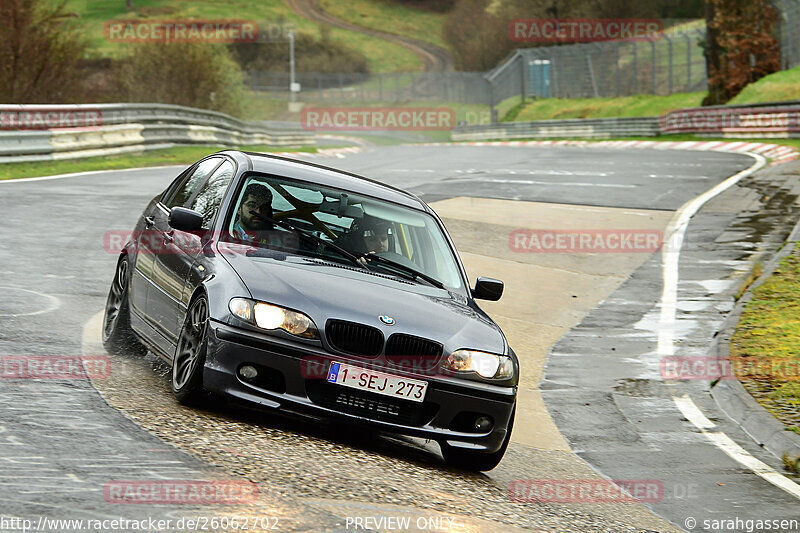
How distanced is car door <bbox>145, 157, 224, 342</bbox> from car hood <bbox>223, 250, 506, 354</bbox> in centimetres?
59

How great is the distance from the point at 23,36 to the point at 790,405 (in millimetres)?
25732

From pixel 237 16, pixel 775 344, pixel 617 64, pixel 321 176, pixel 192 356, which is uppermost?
pixel 237 16

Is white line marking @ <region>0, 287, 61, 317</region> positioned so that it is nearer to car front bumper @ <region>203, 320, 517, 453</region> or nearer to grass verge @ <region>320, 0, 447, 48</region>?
car front bumper @ <region>203, 320, 517, 453</region>

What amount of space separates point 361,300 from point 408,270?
978mm

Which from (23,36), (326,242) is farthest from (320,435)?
(23,36)

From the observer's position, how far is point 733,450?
821cm

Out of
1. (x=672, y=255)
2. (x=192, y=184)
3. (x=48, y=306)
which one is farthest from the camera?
(x=672, y=255)

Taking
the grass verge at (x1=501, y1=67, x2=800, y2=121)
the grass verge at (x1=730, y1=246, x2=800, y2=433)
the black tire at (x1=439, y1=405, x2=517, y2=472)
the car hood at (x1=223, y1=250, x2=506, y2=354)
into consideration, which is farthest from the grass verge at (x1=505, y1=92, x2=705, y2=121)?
the black tire at (x1=439, y1=405, x2=517, y2=472)

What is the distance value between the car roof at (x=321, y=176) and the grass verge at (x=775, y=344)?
341 centimetres

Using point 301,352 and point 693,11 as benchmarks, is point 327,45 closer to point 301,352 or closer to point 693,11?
point 693,11

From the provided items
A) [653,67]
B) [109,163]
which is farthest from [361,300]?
[653,67]

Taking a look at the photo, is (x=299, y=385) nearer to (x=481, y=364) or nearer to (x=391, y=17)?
(x=481, y=364)

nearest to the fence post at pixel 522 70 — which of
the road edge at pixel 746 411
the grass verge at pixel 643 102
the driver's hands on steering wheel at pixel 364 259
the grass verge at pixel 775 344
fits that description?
the grass verge at pixel 643 102

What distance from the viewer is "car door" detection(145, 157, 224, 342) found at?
7.02 metres
